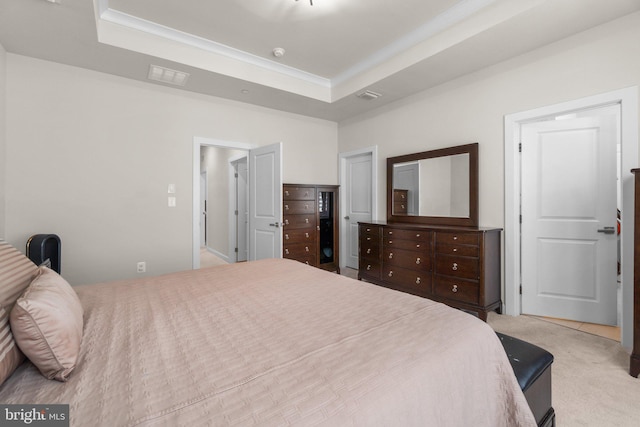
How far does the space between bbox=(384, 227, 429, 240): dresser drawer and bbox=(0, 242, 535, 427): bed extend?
6.57ft

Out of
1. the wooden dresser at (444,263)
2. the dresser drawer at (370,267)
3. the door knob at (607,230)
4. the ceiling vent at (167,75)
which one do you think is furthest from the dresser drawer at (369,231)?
the ceiling vent at (167,75)

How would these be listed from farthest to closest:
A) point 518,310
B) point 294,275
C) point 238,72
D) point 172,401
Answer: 1. point 238,72
2. point 518,310
3. point 294,275
4. point 172,401

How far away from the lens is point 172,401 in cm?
72

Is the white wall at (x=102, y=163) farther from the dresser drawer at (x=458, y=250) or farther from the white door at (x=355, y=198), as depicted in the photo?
the dresser drawer at (x=458, y=250)

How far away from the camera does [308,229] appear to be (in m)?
4.49

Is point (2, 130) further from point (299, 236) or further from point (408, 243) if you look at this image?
point (408, 243)

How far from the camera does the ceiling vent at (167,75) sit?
3201 millimetres

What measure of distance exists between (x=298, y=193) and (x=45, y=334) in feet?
12.1

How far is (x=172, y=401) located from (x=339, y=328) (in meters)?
0.61

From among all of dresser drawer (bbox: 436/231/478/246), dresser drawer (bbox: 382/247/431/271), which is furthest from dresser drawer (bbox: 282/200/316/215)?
dresser drawer (bbox: 436/231/478/246)

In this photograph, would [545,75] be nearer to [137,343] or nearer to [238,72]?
[238,72]

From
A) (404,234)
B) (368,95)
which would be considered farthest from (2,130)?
(404,234)

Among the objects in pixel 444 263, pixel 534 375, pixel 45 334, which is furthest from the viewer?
pixel 444 263

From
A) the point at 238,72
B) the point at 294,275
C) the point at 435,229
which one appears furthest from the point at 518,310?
the point at 238,72
